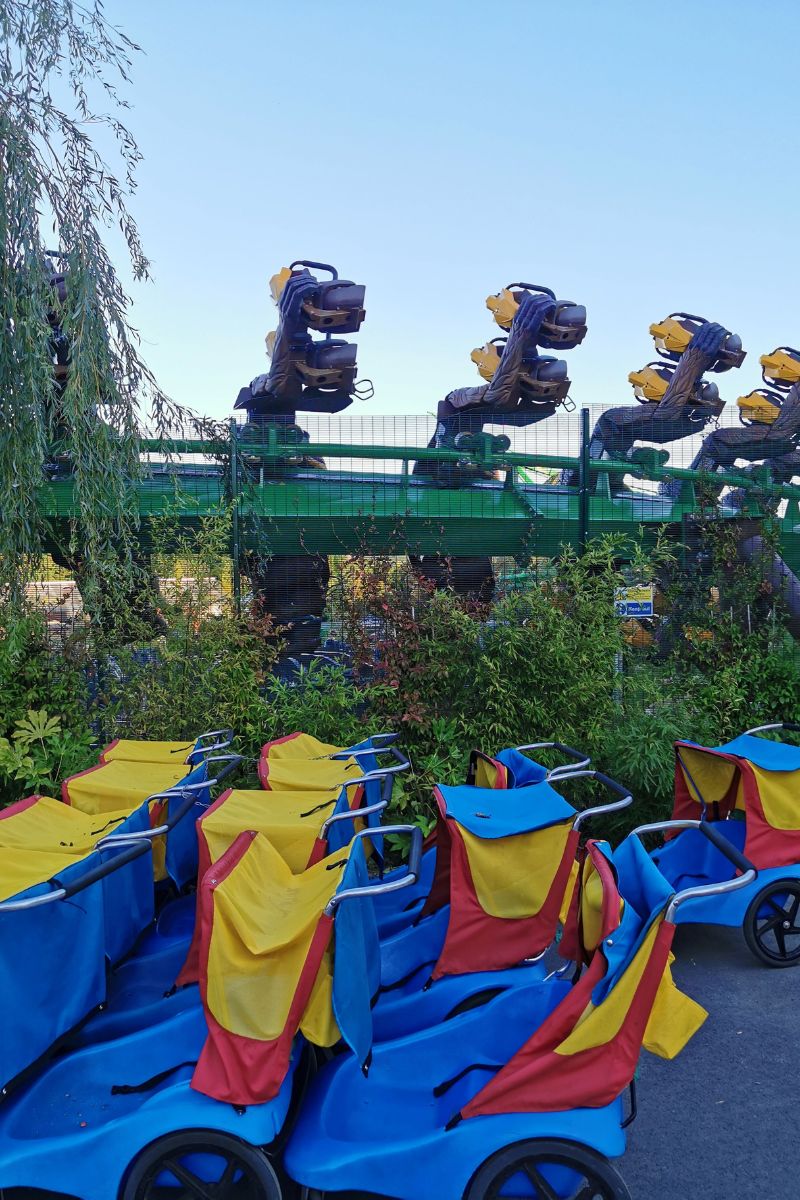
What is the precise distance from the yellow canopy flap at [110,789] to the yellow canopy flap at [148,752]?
1.09 ft

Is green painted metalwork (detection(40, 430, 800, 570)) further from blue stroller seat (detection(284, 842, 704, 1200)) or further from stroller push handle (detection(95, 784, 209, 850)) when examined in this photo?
blue stroller seat (detection(284, 842, 704, 1200))

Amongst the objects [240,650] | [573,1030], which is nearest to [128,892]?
[573,1030]

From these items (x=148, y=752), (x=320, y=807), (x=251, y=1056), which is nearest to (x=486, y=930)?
(x=320, y=807)

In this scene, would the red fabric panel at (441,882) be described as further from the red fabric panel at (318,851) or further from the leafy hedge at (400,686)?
the leafy hedge at (400,686)

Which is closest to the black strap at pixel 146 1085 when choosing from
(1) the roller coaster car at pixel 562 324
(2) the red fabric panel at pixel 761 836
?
(2) the red fabric panel at pixel 761 836

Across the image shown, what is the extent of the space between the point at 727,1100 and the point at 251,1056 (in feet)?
5.85

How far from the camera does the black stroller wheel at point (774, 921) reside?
419cm

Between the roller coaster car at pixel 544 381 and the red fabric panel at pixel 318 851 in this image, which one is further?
the roller coaster car at pixel 544 381

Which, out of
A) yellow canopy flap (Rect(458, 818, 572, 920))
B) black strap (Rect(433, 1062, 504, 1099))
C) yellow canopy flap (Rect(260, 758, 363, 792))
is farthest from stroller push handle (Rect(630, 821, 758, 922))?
yellow canopy flap (Rect(260, 758, 363, 792))

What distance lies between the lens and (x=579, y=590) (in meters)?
6.04

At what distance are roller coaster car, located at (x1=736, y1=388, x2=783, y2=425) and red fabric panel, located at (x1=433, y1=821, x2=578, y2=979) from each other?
6.98 m

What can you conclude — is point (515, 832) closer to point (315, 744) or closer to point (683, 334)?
point (315, 744)

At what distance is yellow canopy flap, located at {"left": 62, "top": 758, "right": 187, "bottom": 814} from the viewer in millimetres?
4043

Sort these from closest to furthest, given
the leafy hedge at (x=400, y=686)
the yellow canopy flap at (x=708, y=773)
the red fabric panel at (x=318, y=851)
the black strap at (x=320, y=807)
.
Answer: the red fabric panel at (x=318, y=851), the black strap at (x=320, y=807), the yellow canopy flap at (x=708, y=773), the leafy hedge at (x=400, y=686)
